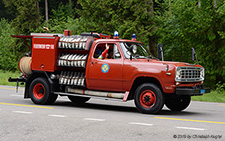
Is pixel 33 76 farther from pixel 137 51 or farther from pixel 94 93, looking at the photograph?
pixel 137 51

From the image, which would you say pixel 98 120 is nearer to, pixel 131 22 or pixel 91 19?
pixel 131 22

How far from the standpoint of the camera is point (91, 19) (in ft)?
103

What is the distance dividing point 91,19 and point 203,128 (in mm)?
23724

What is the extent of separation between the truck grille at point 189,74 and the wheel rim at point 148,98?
89 cm

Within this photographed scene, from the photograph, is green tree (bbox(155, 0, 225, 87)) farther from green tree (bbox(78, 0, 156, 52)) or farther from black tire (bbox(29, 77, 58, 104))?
black tire (bbox(29, 77, 58, 104))

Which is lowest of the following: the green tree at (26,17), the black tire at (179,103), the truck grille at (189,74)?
the black tire at (179,103)

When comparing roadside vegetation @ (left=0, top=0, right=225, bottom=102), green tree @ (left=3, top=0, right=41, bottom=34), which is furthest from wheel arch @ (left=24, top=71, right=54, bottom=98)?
green tree @ (left=3, top=0, right=41, bottom=34)

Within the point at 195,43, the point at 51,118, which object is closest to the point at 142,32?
the point at 195,43

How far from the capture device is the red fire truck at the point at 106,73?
10.6m

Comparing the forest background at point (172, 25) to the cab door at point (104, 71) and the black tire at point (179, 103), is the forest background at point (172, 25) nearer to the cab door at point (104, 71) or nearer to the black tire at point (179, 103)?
the black tire at point (179, 103)

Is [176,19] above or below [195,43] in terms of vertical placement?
above

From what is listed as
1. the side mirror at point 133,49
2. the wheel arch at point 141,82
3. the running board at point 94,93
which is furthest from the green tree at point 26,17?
the wheel arch at point 141,82

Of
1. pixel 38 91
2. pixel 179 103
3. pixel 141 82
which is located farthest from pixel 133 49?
pixel 38 91

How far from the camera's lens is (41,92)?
13.0 meters
